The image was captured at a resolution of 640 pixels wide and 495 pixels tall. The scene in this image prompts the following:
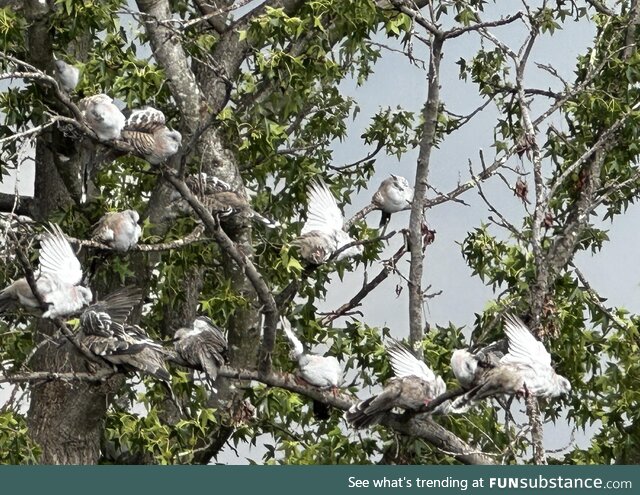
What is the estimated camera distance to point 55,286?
9.19 m

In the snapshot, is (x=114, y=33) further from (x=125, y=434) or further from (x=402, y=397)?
(x=402, y=397)

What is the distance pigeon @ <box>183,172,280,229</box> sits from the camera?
11011 millimetres

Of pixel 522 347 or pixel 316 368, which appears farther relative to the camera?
pixel 316 368

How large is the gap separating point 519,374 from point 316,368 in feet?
5.50

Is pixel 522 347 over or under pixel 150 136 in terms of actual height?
under

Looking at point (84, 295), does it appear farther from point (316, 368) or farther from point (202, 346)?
point (316, 368)

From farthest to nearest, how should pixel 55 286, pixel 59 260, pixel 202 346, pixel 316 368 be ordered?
pixel 316 368 < pixel 202 346 < pixel 59 260 < pixel 55 286

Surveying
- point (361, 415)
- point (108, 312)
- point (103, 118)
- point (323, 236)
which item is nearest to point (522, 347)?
point (361, 415)

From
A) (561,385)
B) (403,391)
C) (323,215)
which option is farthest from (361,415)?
(323,215)

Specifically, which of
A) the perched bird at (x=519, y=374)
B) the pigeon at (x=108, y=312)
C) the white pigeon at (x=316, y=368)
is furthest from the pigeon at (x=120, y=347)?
the perched bird at (x=519, y=374)

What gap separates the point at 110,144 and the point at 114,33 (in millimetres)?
1960

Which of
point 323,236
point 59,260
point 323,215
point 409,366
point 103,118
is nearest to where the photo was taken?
point 59,260

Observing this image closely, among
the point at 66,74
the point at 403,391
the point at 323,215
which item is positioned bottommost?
the point at 403,391

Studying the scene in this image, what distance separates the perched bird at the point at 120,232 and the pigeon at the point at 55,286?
805mm
